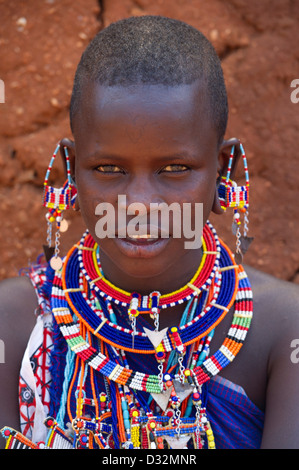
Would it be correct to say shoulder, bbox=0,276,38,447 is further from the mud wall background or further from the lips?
the mud wall background

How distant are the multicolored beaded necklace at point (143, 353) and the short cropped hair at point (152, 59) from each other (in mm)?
609

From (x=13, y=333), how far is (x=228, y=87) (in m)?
1.78

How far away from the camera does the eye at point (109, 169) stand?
6.05ft

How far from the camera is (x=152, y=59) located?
1774mm

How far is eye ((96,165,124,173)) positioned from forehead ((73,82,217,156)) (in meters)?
0.08

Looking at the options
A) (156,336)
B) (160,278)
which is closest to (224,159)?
(160,278)

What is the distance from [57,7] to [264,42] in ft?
3.60

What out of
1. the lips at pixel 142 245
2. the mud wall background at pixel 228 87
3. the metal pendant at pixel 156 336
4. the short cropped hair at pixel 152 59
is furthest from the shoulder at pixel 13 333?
the mud wall background at pixel 228 87

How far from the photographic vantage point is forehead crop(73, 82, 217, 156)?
1.75 meters

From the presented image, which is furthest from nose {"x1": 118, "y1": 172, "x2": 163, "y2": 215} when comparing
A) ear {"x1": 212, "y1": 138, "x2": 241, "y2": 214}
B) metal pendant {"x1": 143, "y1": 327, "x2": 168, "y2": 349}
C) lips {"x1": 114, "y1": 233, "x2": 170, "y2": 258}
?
metal pendant {"x1": 143, "y1": 327, "x2": 168, "y2": 349}
